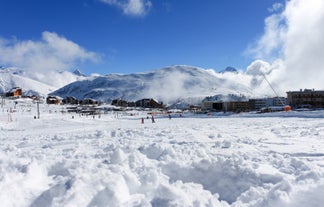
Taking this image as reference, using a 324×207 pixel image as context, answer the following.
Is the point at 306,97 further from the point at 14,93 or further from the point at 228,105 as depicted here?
the point at 14,93

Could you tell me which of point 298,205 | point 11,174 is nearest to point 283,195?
point 298,205

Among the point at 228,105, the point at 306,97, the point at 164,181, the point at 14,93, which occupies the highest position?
the point at 14,93

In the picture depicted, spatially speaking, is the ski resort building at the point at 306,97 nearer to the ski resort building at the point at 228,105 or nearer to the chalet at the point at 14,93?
the ski resort building at the point at 228,105

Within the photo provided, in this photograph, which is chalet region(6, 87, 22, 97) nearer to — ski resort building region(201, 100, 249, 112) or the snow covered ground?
ski resort building region(201, 100, 249, 112)

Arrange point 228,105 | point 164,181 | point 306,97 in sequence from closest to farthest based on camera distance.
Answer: point 164,181 < point 306,97 < point 228,105

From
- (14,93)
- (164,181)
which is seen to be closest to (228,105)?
(14,93)

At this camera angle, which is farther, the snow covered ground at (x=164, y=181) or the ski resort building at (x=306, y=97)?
the ski resort building at (x=306, y=97)

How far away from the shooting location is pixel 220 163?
7723 mm

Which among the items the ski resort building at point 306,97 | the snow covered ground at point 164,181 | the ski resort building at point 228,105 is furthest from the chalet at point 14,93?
the snow covered ground at point 164,181

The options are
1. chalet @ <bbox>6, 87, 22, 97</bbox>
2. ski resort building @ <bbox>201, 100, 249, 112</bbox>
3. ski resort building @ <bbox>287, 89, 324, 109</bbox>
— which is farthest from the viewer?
chalet @ <bbox>6, 87, 22, 97</bbox>

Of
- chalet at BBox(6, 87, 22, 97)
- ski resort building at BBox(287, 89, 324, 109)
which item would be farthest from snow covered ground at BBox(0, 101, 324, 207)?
chalet at BBox(6, 87, 22, 97)

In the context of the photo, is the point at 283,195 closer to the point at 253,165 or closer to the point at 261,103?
the point at 253,165

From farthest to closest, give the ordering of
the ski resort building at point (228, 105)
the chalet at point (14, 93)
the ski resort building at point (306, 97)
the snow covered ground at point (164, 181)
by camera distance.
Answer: the chalet at point (14, 93) → the ski resort building at point (228, 105) → the ski resort building at point (306, 97) → the snow covered ground at point (164, 181)

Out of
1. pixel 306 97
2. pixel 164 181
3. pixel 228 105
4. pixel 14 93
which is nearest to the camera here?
pixel 164 181
